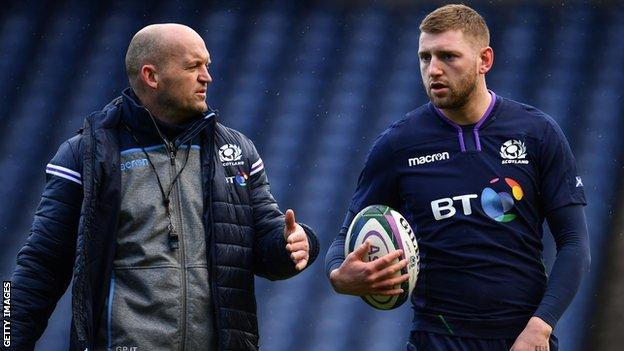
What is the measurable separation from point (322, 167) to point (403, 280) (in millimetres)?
3031

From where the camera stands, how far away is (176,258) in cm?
341

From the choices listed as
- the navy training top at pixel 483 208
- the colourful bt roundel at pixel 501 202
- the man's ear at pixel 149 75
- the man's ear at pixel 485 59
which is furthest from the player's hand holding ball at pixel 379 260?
the man's ear at pixel 149 75

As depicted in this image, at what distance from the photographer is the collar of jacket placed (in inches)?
138

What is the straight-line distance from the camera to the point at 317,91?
6.66 meters

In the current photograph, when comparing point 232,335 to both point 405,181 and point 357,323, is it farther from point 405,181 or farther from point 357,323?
point 357,323

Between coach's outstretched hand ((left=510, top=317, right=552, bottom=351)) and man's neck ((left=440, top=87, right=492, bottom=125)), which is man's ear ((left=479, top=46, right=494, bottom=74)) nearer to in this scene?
man's neck ((left=440, top=87, right=492, bottom=125))

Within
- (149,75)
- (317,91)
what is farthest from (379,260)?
(317,91)

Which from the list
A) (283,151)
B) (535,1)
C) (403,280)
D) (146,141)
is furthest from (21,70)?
(403,280)

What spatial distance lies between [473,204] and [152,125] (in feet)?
3.00

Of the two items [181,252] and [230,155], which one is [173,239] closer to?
[181,252]

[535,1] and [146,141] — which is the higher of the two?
[535,1]

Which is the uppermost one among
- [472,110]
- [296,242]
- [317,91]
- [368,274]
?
[317,91]

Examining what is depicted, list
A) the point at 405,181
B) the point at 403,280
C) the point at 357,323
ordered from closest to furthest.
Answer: the point at 403,280 → the point at 405,181 → the point at 357,323

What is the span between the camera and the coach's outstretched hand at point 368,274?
326cm
